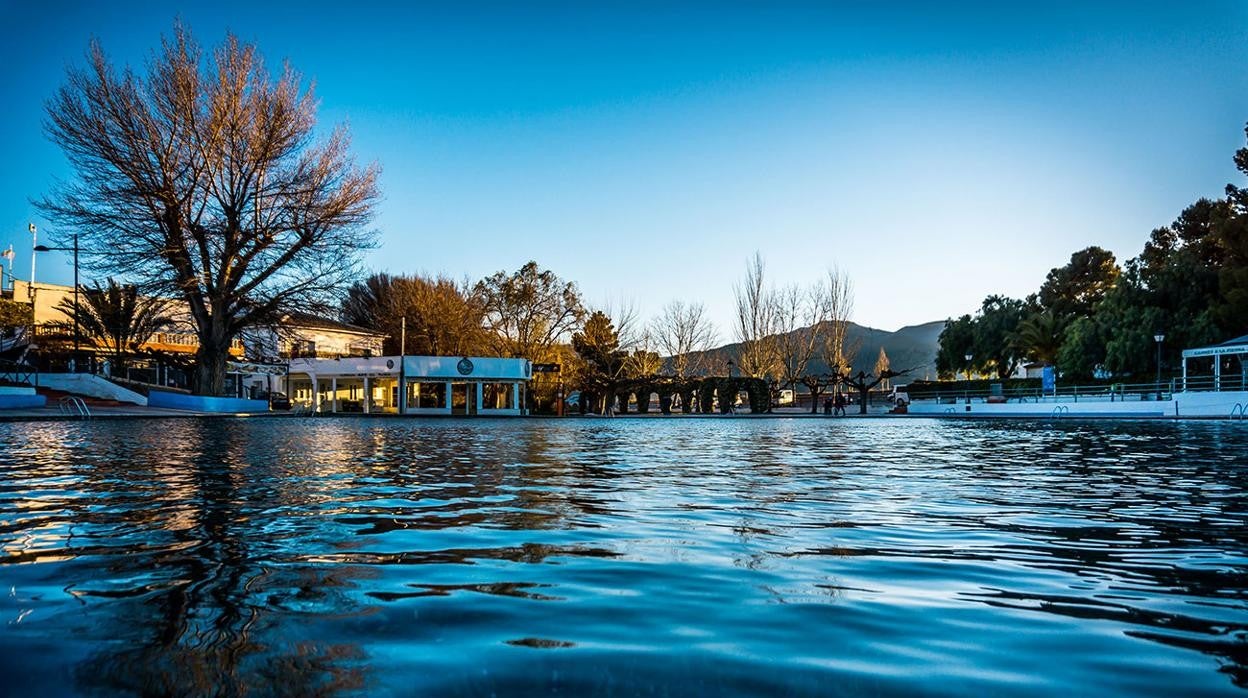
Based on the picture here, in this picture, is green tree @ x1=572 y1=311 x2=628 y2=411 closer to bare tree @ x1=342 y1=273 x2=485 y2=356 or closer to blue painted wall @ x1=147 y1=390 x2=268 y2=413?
bare tree @ x1=342 y1=273 x2=485 y2=356

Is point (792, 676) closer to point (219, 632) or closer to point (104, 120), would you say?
point (219, 632)

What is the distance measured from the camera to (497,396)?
54312mm

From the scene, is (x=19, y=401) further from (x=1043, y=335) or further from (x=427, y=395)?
(x=1043, y=335)

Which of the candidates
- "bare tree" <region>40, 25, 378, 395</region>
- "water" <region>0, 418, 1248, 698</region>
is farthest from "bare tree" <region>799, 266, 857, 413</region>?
"water" <region>0, 418, 1248, 698</region>

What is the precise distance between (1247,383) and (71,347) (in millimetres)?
62156

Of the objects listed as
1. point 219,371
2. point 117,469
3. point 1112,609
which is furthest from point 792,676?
point 219,371

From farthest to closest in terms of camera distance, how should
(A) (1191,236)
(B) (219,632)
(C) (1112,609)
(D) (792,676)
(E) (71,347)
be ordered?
(A) (1191,236)
(E) (71,347)
(C) (1112,609)
(B) (219,632)
(D) (792,676)

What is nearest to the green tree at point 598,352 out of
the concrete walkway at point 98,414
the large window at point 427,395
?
the large window at point 427,395

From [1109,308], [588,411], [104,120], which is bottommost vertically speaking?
[588,411]

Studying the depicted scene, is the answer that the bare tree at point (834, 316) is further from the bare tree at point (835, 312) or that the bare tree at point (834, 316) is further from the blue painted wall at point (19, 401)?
the blue painted wall at point (19, 401)

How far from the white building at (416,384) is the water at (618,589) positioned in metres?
42.2

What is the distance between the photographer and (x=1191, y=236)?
193 ft

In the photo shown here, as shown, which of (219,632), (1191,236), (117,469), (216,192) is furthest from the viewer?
(1191,236)

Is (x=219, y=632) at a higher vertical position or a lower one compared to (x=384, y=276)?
lower
